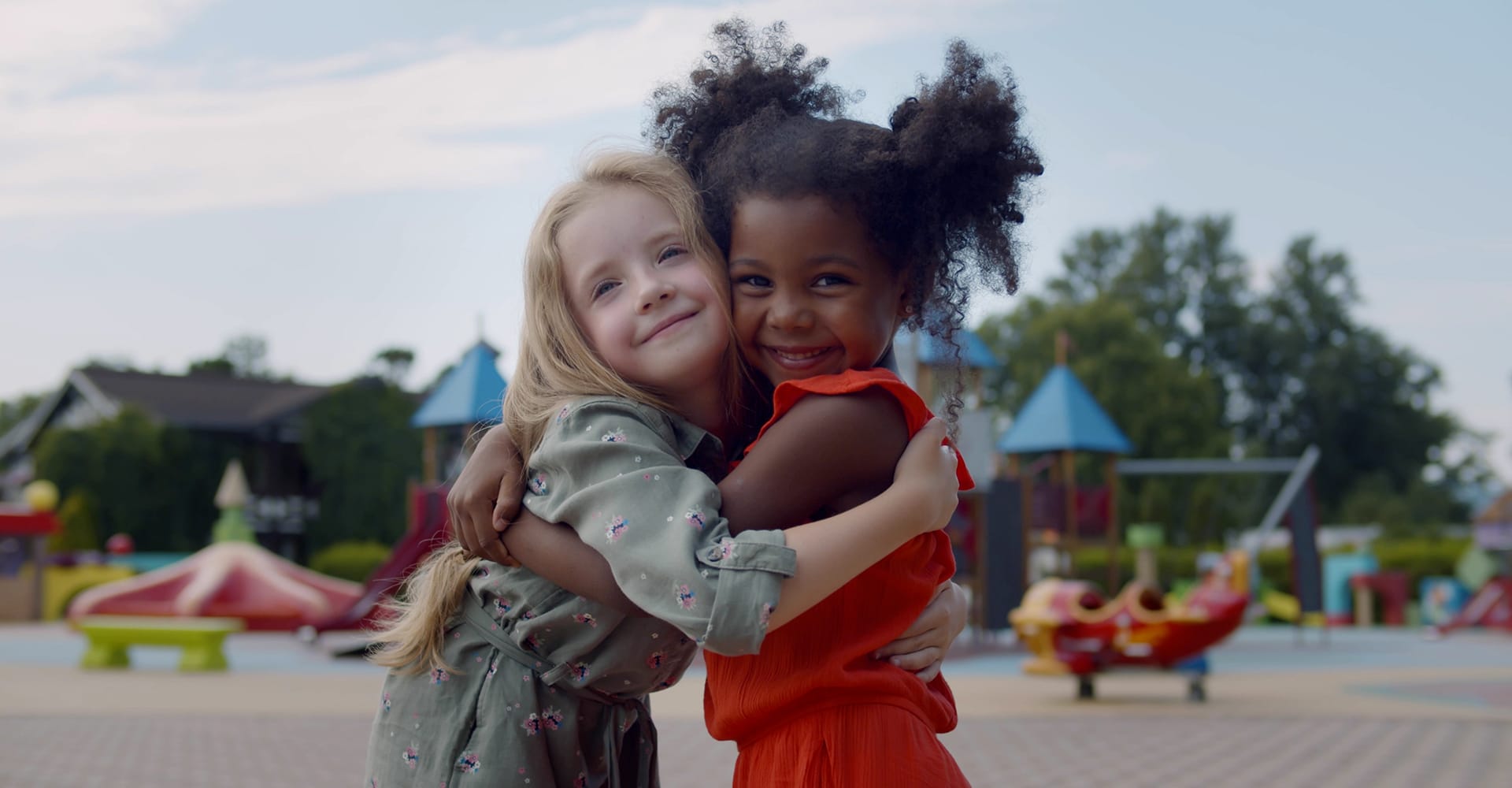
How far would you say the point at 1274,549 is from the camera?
106ft

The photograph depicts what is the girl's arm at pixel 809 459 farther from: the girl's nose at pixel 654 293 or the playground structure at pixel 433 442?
the playground structure at pixel 433 442

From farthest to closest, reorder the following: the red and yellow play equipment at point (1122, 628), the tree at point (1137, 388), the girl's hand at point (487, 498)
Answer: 1. the tree at point (1137, 388)
2. the red and yellow play equipment at point (1122, 628)
3. the girl's hand at point (487, 498)

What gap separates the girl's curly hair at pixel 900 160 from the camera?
190cm

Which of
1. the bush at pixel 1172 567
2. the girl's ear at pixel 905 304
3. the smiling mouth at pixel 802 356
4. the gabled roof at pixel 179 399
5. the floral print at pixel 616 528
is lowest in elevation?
the bush at pixel 1172 567

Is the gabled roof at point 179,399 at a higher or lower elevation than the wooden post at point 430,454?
higher

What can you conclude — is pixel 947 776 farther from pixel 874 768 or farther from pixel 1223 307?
pixel 1223 307

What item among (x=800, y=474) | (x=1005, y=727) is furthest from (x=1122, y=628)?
(x=800, y=474)

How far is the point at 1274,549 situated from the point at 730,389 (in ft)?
108

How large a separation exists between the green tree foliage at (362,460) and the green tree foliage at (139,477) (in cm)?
261

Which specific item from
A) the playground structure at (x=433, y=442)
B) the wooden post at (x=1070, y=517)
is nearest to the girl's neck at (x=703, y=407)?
the playground structure at (x=433, y=442)

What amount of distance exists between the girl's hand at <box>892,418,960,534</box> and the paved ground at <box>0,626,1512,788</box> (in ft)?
17.5

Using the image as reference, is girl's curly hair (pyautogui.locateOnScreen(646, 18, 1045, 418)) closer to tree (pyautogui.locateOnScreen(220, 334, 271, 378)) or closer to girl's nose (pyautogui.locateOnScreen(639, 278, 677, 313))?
girl's nose (pyautogui.locateOnScreen(639, 278, 677, 313))

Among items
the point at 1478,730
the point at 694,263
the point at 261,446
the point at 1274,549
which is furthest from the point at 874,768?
the point at 261,446

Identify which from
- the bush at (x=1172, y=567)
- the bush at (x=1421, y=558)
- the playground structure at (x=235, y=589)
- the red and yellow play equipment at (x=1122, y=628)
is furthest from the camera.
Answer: the bush at (x=1421, y=558)
